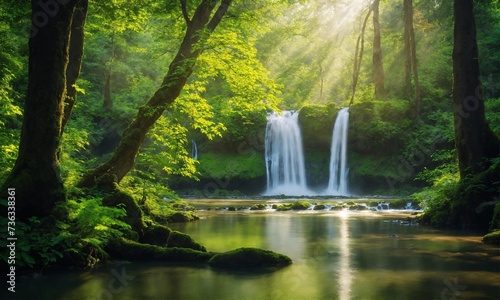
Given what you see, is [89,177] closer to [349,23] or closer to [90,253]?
[90,253]

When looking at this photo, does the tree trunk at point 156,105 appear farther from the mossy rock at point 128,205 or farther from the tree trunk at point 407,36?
the tree trunk at point 407,36

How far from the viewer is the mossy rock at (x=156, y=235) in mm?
10227

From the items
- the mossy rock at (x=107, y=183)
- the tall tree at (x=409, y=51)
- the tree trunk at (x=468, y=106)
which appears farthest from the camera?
the tall tree at (x=409, y=51)

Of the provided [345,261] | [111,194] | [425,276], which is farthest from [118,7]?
[425,276]

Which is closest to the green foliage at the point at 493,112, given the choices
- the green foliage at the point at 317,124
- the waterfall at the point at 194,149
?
the green foliage at the point at 317,124

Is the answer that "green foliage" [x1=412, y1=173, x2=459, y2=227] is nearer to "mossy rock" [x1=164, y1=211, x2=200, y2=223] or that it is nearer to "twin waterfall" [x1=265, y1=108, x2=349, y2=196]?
"mossy rock" [x1=164, y1=211, x2=200, y2=223]

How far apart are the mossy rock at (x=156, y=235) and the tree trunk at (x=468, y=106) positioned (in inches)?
354

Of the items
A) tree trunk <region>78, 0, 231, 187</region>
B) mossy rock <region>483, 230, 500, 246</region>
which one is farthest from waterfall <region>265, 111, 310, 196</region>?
mossy rock <region>483, 230, 500, 246</region>

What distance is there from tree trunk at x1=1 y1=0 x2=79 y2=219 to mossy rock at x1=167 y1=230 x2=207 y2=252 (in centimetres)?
233

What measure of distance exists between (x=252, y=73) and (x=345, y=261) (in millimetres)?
5658

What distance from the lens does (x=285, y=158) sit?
36.7m

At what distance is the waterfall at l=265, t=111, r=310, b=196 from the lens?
118 feet

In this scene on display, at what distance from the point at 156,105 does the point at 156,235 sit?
144 inches

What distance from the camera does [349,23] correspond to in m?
37.2
